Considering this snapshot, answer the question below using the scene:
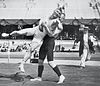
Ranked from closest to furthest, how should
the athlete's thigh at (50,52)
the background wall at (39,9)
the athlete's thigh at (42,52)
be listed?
1. the athlete's thigh at (50,52)
2. the athlete's thigh at (42,52)
3. the background wall at (39,9)

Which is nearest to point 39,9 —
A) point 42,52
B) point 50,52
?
point 42,52

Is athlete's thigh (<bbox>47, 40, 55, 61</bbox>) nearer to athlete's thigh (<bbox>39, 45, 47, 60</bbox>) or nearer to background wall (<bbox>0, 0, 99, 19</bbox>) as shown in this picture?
athlete's thigh (<bbox>39, 45, 47, 60</bbox>)

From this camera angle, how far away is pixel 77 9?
14219mm

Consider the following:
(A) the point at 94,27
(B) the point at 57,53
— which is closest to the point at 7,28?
(B) the point at 57,53

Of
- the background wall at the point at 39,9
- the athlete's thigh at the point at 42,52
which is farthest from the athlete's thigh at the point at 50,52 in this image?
the background wall at the point at 39,9

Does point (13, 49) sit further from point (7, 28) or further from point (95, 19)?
point (95, 19)

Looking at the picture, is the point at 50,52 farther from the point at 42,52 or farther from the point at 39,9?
the point at 39,9

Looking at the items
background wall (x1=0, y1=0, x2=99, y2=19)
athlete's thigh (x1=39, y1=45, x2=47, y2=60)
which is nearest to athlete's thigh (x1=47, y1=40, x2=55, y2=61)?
athlete's thigh (x1=39, y1=45, x2=47, y2=60)

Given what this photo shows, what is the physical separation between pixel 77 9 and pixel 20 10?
9.41 feet

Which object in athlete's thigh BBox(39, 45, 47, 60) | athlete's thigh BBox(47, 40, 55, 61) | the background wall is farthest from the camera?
the background wall

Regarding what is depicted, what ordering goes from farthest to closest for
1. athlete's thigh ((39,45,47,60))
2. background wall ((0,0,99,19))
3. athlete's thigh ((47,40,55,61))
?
1. background wall ((0,0,99,19))
2. athlete's thigh ((39,45,47,60))
3. athlete's thigh ((47,40,55,61))

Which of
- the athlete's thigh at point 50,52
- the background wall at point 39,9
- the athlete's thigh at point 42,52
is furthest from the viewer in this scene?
the background wall at point 39,9

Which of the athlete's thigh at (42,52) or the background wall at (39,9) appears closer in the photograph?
the athlete's thigh at (42,52)

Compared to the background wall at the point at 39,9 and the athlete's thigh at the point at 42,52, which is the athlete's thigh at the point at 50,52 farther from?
the background wall at the point at 39,9
